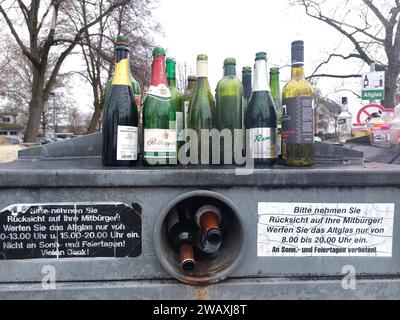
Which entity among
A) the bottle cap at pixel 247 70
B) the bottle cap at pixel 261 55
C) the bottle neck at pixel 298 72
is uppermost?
the bottle cap at pixel 247 70

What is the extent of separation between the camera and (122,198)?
1.14 m

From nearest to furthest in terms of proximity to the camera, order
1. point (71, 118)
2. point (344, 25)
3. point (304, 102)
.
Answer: point (304, 102) < point (344, 25) < point (71, 118)

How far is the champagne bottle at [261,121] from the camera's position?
1440 millimetres

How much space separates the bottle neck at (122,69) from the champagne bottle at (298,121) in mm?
790

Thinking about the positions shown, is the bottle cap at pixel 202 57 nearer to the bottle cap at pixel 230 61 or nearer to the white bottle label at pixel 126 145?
the bottle cap at pixel 230 61

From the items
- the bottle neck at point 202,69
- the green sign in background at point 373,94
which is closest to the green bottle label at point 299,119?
the bottle neck at point 202,69

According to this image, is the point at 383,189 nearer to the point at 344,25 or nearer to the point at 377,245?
the point at 377,245

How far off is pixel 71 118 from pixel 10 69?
64.5 feet

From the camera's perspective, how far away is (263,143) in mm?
1452

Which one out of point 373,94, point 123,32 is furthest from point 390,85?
point 123,32
